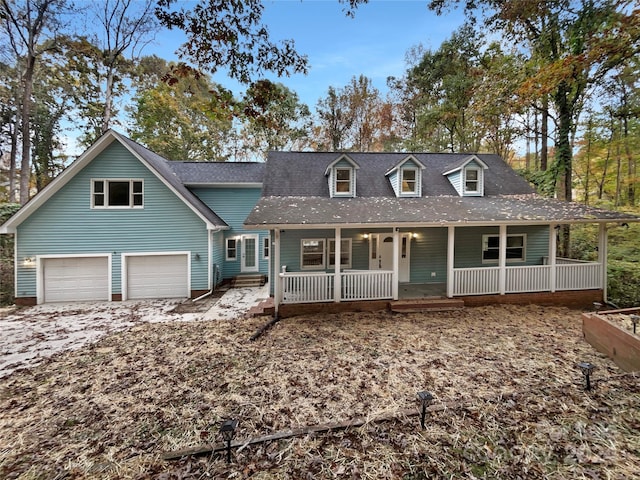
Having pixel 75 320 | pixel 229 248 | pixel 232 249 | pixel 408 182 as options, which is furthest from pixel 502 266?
pixel 75 320

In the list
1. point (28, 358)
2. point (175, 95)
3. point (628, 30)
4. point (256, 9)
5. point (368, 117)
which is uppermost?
point (175, 95)

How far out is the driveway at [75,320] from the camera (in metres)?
5.91

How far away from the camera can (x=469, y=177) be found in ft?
36.6

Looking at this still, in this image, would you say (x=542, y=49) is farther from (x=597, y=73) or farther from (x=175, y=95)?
(x=175, y=95)

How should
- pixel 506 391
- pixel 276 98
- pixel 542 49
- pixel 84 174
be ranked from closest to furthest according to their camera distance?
1. pixel 506 391
2. pixel 276 98
3. pixel 84 174
4. pixel 542 49

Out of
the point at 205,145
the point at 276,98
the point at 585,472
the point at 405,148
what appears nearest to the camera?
the point at 585,472

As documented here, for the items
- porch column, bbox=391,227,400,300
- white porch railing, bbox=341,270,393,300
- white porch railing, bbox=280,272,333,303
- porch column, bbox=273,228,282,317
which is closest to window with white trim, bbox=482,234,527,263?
porch column, bbox=391,227,400,300

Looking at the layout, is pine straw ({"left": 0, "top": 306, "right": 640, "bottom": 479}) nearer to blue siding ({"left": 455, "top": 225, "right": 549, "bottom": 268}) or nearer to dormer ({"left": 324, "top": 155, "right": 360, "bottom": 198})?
blue siding ({"left": 455, "top": 225, "right": 549, "bottom": 268})

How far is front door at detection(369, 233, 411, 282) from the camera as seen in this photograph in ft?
33.8

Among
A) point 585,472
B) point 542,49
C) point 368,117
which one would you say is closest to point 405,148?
point 368,117

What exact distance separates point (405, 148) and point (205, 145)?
678 inches

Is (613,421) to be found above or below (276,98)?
below

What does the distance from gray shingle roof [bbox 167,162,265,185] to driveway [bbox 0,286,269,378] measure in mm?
6055

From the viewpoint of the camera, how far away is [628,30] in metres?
7.66
